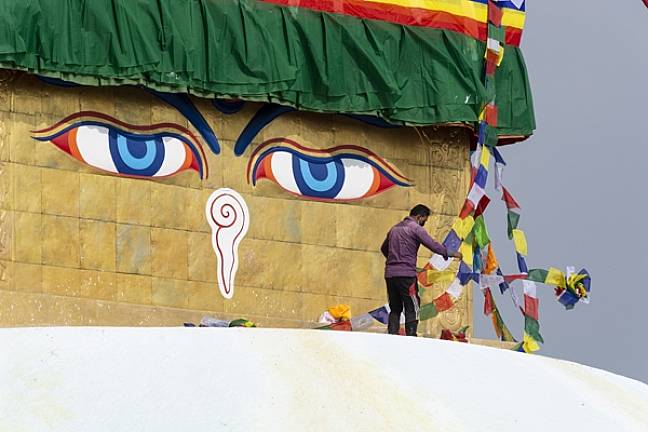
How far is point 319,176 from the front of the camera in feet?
81.5

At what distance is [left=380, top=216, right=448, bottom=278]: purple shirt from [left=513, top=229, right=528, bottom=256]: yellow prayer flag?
8.92 feet

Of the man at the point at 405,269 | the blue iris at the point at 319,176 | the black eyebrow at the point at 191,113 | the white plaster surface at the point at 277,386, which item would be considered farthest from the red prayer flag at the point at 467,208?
the white plaster surface at the point at 277,386

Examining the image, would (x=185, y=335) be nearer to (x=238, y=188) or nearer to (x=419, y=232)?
(x=419, y=232)

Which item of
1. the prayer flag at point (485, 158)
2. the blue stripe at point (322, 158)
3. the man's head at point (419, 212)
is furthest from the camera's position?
the blue stripe at point (322, 158)

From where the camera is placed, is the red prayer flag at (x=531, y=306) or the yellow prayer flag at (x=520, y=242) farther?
the yellow prayer flag at (x=520, y=242)

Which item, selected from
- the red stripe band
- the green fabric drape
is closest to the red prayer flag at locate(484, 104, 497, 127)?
the green fabric drape

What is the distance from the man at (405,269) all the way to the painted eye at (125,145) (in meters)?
3.52

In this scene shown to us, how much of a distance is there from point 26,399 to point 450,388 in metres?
3.53

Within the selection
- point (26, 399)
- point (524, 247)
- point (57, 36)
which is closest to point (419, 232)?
point (524, 247)

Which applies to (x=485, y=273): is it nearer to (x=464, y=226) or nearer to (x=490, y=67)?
(x=464, y=226)

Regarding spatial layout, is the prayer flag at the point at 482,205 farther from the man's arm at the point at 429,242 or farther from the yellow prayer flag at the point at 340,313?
the man's arm at the point at 429,242

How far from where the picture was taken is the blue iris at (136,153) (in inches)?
926

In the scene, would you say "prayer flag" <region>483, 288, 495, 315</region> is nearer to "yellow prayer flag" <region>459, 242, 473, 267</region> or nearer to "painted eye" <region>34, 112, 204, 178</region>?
"yellow prayer flag" <region>459, 242, 473, 267</region>

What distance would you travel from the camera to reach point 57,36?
74.9 ft
